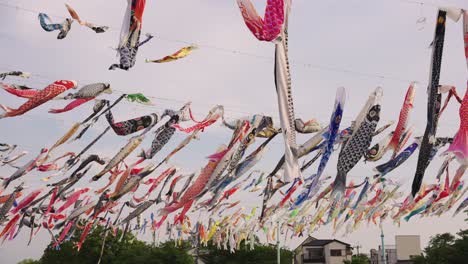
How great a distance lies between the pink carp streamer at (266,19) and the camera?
28.0ft

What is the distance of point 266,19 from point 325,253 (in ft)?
204

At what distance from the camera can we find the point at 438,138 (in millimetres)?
16453

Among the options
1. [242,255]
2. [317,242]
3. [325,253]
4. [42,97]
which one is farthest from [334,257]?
[42,97]

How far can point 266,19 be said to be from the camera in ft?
28.5

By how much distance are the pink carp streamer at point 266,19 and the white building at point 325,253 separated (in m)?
60.5

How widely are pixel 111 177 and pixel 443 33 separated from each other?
42.0ft

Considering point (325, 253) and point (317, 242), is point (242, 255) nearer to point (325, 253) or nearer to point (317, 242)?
point (325, 253)

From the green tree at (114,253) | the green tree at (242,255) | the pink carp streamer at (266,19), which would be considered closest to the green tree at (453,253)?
the green tree at (242,255)

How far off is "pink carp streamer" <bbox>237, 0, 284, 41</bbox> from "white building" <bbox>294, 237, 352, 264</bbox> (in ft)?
199

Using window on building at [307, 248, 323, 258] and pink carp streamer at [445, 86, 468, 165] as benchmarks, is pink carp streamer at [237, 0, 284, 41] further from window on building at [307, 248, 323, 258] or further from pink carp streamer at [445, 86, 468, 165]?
window on building at [307, 248, 323, 258]

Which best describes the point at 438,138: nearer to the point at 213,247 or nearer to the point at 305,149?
the point at 305,149

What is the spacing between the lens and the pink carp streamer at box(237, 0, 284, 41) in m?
8.53

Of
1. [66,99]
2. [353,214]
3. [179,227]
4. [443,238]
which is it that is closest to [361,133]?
[66,99]

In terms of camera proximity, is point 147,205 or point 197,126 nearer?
point 197,126
